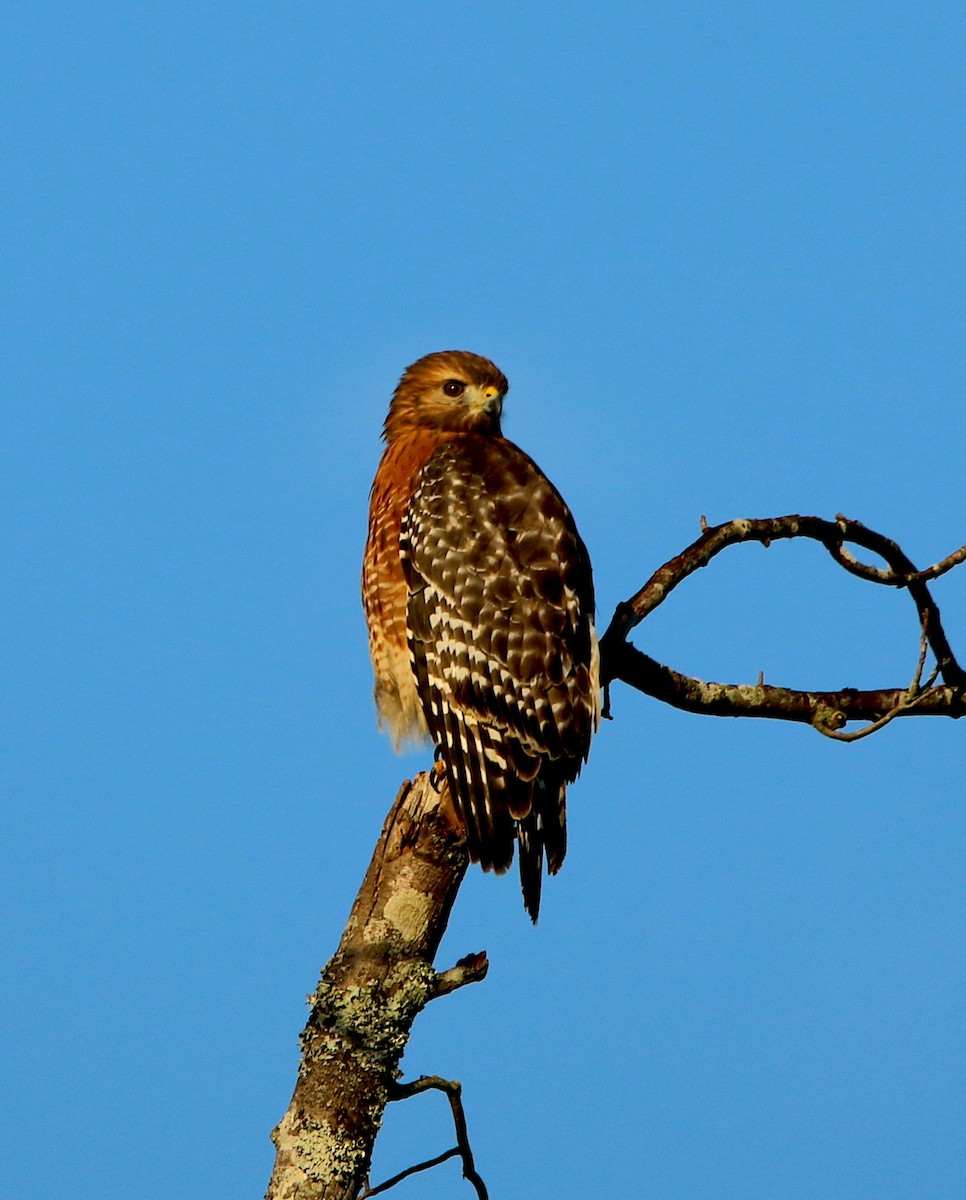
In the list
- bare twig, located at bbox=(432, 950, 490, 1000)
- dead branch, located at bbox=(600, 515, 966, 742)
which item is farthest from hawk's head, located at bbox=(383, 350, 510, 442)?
bare twig, located at bbox=(432, 950, 490, 1000)

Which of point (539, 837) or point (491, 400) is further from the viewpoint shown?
point (491, 400)

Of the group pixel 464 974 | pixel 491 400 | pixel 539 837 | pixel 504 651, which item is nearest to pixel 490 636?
pixel 504 651

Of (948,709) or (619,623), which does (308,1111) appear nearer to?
(619,623)

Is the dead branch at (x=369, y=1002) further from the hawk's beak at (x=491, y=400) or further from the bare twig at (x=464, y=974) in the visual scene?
the hawk's beak at (x=491, y=400)

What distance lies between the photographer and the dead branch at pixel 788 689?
5465 mm

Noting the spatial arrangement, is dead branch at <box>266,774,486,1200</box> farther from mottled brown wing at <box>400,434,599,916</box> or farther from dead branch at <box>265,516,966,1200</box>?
mottled brown wing at <box>400,434,599,916</box>

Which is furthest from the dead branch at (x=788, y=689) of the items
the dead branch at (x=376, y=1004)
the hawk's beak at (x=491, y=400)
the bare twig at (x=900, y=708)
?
the hawk's beak at (x=491, y=400)

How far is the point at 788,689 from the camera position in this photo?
579 centimetres

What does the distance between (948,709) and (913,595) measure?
0.51 m

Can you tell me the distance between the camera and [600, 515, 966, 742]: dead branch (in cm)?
546

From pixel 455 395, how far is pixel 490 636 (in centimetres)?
164

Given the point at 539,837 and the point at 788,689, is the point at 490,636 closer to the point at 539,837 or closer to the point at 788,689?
the point at 539,837

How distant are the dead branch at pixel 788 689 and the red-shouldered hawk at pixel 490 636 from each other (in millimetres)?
209

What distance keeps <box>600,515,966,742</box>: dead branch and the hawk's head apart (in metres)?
1.31
